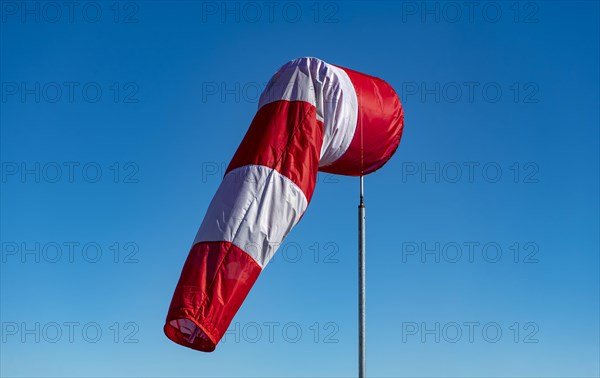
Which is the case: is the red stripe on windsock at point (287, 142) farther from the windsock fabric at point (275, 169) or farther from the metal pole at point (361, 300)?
the metal pole at point (361, 300)

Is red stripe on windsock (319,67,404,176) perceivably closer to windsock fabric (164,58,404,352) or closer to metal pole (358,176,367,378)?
windsock fabric (164,58,404,352)

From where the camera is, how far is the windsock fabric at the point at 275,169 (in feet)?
23.4

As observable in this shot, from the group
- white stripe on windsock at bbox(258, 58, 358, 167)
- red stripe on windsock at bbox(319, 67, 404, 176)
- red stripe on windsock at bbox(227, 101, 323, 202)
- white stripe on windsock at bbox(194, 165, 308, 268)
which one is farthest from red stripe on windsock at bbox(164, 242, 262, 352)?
red stripe on windsock at bbox(319, 67, 404, 176)

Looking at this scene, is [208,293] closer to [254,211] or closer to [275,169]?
[254,211]

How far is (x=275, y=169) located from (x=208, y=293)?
146 cm

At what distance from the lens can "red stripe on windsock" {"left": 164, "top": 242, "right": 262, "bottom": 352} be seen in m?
7.02

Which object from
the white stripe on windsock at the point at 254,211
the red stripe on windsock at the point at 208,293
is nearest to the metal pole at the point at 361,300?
the white stripe on windsock at the point at 254,211

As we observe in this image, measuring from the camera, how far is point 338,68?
8.70 metres

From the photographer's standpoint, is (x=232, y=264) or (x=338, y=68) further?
(x=338, y=68)

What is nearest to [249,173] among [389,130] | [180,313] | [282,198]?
[282,198]

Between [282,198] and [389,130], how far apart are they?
2.09 m

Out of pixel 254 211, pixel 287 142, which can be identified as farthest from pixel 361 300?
pixel 287 142

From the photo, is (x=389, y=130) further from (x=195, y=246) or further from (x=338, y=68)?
(x=195, y=246)

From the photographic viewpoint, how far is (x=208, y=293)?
707 cm
